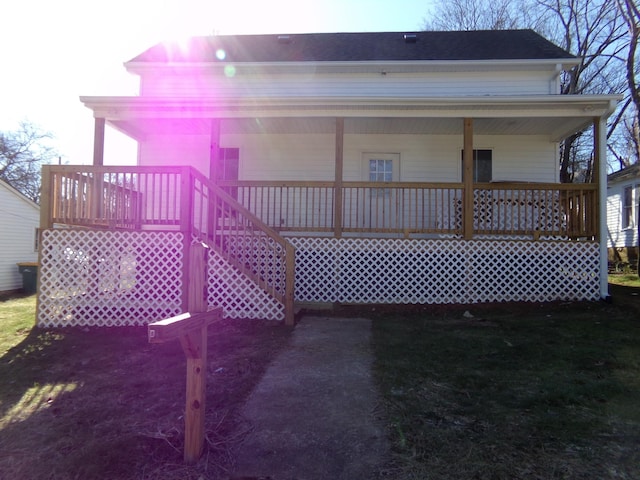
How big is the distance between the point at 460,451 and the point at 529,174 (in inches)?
358

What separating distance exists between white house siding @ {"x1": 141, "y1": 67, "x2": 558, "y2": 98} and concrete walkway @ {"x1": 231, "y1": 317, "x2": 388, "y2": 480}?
8.04 meters

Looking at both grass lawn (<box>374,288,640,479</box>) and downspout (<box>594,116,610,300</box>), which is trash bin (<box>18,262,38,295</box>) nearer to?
grass lawn (<box>374,288,640,479</box>)

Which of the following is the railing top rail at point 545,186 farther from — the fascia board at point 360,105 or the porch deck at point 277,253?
the fascia board at point 360,105

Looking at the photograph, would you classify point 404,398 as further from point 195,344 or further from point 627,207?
point 627,207

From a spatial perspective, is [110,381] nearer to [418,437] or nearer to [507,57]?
[418,437]

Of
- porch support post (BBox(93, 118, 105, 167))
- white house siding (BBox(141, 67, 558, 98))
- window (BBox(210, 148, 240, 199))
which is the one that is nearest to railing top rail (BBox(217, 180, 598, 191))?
window (BBox(210, 148, 240, 199))

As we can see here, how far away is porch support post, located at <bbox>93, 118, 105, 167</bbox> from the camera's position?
8.53 meters

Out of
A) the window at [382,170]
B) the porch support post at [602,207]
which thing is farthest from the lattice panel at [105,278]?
the porch support post at [602,207]

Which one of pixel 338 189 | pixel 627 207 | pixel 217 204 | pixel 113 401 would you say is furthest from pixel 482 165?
pixel 627 207

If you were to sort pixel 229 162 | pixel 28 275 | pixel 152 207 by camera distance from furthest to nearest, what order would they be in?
1. pixel 28 275
2. pixel 229 162
3. pixel 152 207

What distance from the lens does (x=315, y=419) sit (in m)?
3.50

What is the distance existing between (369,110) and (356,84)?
333 centimetres

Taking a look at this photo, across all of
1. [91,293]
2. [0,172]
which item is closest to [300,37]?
[91,293]

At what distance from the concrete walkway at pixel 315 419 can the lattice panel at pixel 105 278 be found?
2.71 meters
